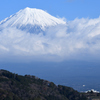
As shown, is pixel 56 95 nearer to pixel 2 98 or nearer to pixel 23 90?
pixel 23 90

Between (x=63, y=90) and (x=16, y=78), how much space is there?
589 centimetres

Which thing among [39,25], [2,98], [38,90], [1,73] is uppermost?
[39,25]

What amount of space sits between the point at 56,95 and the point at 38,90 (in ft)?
7.39

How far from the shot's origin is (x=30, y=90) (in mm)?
39406

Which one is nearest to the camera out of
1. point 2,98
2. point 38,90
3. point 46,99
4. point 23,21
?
point 2,98

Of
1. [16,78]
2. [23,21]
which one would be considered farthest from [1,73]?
[23,21]

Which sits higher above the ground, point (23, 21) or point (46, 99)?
point (23, 21)

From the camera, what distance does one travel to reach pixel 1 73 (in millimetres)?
46125

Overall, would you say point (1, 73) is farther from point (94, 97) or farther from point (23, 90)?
point (94, 97)

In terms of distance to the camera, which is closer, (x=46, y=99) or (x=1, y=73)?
(x=46, y=99)

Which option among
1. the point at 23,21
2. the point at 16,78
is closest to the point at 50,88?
the point at 16,78

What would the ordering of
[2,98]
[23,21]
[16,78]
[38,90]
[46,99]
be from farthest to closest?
[23,21]
[16,78]
[38,90]
[46,99]
[2,98]

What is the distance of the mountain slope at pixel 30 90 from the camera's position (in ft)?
120

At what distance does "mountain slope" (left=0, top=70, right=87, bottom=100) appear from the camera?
3662cm
